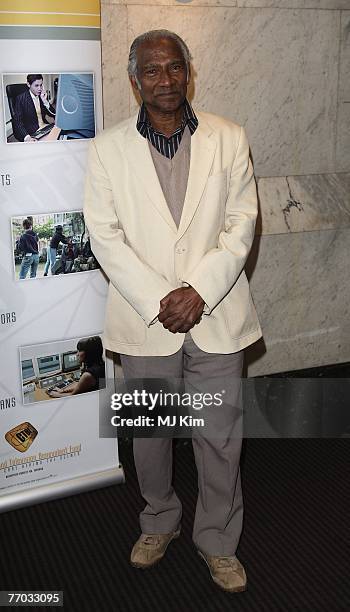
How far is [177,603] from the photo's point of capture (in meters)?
2.51

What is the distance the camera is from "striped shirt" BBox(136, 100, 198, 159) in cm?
247

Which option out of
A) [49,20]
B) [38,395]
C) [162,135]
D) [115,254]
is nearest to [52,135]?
[49,20]

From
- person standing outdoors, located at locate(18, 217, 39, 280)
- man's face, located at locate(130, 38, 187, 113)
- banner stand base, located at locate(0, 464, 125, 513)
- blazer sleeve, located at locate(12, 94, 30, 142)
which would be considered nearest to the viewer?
man's face, located at locate(130, 38, 187, 113)

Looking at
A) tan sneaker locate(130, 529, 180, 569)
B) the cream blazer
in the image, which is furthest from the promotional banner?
tan sneaker locate(130, 529, 180, 569)

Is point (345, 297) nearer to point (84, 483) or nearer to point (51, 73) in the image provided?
point (84, 483)

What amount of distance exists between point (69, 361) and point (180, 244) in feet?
2.79

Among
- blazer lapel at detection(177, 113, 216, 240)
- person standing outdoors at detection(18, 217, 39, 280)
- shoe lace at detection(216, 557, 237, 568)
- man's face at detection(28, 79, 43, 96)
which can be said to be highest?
man's face at detection(28, 79, 43, 96)

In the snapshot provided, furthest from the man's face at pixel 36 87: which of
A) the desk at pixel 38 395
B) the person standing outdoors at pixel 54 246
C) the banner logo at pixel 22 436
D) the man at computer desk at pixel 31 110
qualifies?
the banner logo at pixel 22 436

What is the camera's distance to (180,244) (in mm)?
2441

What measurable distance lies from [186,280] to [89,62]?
97cm

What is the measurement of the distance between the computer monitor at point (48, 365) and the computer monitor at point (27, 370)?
0.03 meters

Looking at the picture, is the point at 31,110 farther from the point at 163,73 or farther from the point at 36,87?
the point at 163,73

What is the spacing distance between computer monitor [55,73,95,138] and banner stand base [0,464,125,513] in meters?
1.41

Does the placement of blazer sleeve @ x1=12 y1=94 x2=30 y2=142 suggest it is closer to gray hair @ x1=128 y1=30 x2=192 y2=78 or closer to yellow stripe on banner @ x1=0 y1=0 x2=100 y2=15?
yellow stripe on banner @ x1=0 y1=0 x2=100 y2=15
